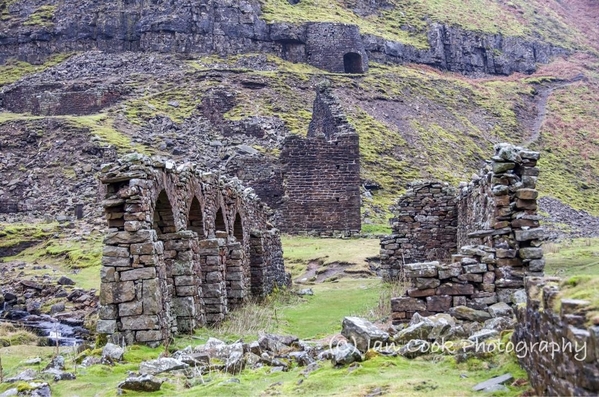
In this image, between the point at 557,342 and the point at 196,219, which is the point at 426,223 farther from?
the point at 557,342

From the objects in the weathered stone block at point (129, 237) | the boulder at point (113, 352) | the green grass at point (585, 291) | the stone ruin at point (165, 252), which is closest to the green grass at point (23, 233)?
the stone ruin at point (165, 252)

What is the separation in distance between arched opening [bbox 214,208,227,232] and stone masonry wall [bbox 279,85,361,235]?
59.2ft

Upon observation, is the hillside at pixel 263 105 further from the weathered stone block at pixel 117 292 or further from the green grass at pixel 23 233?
the weathered stone block at pixel 117 292

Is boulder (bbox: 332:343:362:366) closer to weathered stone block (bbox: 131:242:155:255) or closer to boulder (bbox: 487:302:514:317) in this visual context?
boulder (bbox: 487:302:514:317)

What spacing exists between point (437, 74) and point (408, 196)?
54.7 metres

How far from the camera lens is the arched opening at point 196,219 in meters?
19.3

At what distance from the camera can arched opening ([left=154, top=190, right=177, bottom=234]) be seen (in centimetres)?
1636

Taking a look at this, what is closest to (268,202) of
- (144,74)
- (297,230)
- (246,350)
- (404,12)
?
(297,230)

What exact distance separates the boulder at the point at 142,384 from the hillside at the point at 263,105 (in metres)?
30.8

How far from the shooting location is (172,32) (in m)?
A: 68.4

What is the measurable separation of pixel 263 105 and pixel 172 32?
1691 centimetres

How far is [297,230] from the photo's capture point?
133ft

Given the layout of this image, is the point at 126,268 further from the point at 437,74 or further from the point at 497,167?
the point at 437,74

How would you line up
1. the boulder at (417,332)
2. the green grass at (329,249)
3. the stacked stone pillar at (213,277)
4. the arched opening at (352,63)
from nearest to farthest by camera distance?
1. the boulder at (417,332)
2. the stacked stone pillar at (213,277)
3. the green grass at (329,249)
4. the arched opening at (352,63)
